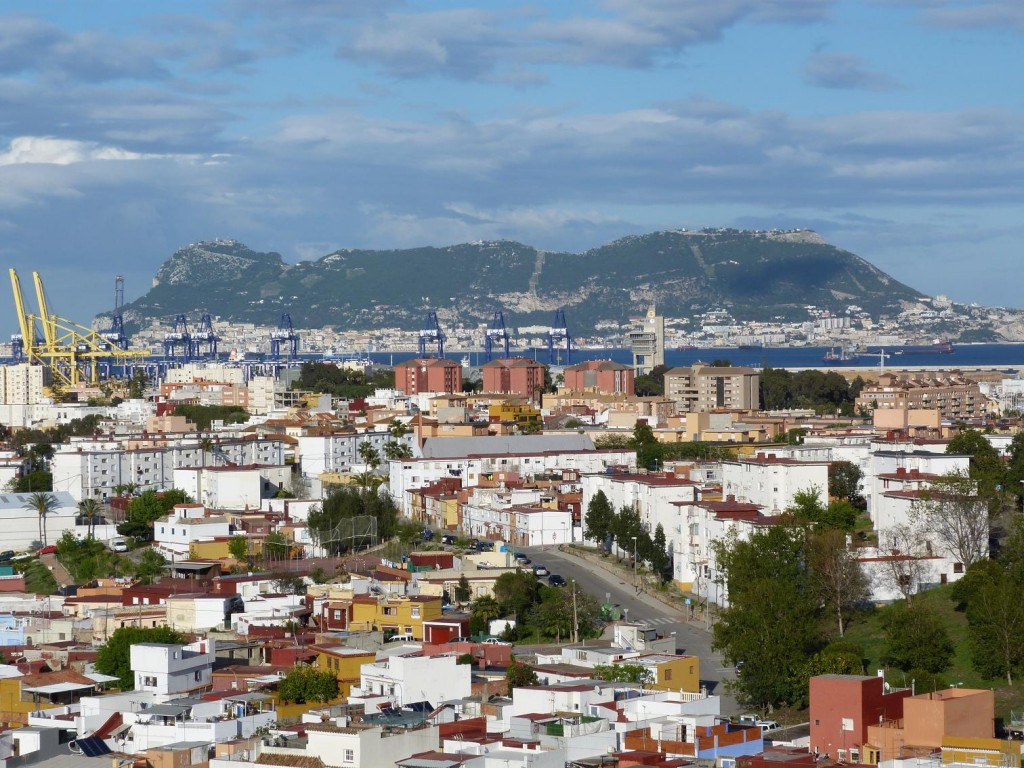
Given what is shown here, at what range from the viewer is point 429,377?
60.4 meters

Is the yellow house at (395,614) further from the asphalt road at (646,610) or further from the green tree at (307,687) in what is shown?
the green tree at (307,687)

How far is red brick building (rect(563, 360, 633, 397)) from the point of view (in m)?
58.2

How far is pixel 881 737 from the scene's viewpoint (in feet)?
43.6

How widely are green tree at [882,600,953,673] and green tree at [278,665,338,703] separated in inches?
212

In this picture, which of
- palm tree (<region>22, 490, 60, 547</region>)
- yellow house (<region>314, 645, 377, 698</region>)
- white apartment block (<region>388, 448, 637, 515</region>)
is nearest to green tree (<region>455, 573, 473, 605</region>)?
yellow house (<region>314, 645, 377, 698</region>)

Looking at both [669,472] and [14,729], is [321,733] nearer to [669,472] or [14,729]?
[14,729]

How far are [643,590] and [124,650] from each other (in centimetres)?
819

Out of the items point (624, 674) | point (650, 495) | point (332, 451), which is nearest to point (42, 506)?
point (332, 451)

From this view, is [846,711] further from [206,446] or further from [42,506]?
[206,446]

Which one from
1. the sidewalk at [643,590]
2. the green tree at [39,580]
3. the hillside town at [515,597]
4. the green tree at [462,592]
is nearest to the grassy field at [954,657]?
the hillside town at [515,597]

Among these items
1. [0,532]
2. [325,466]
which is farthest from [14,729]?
[325,466]

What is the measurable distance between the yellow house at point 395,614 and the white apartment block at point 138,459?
656 inches

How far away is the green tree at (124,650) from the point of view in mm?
17122

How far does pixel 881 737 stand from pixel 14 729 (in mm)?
6387
